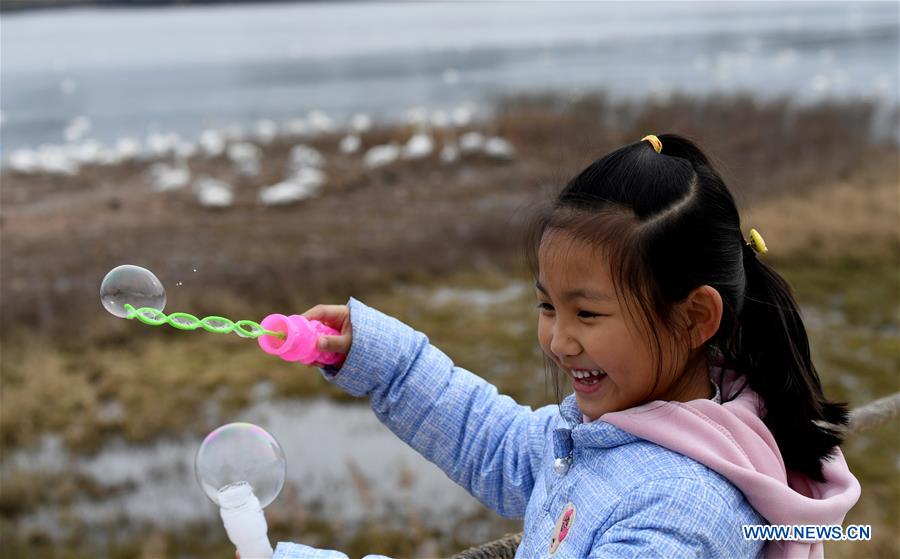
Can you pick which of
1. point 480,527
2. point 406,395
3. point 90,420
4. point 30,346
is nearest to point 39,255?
point 30,346

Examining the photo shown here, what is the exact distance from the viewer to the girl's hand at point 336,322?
1.44m

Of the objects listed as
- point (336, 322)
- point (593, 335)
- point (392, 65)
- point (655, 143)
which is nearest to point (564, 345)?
point (593, 335)

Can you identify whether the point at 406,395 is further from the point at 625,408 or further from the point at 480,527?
the point at 480,527

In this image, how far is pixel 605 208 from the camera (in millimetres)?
1178

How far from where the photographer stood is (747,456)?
3.80 ft

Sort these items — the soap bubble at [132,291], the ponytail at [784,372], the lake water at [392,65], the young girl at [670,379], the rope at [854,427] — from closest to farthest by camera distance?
the young girl at [670,379]
the ponytail at [784,372]
the soap bubble at [132,291]
the rope at [854,427]
the lake water at [392,65]

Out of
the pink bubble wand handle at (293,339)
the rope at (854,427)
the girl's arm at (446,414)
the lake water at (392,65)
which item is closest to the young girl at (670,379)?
the girl's arm at (446,414)

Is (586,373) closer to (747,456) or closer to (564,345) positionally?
(564,345)

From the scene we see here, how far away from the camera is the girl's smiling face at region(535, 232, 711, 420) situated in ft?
3.79

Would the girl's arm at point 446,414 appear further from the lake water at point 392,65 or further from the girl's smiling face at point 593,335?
the lake water at point 392,65

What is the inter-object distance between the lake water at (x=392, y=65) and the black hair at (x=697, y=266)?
1452 cm

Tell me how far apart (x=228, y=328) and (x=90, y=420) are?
4.84 meters

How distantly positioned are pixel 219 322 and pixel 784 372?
0.77m

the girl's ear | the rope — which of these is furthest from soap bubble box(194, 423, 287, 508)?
the girl's ear
